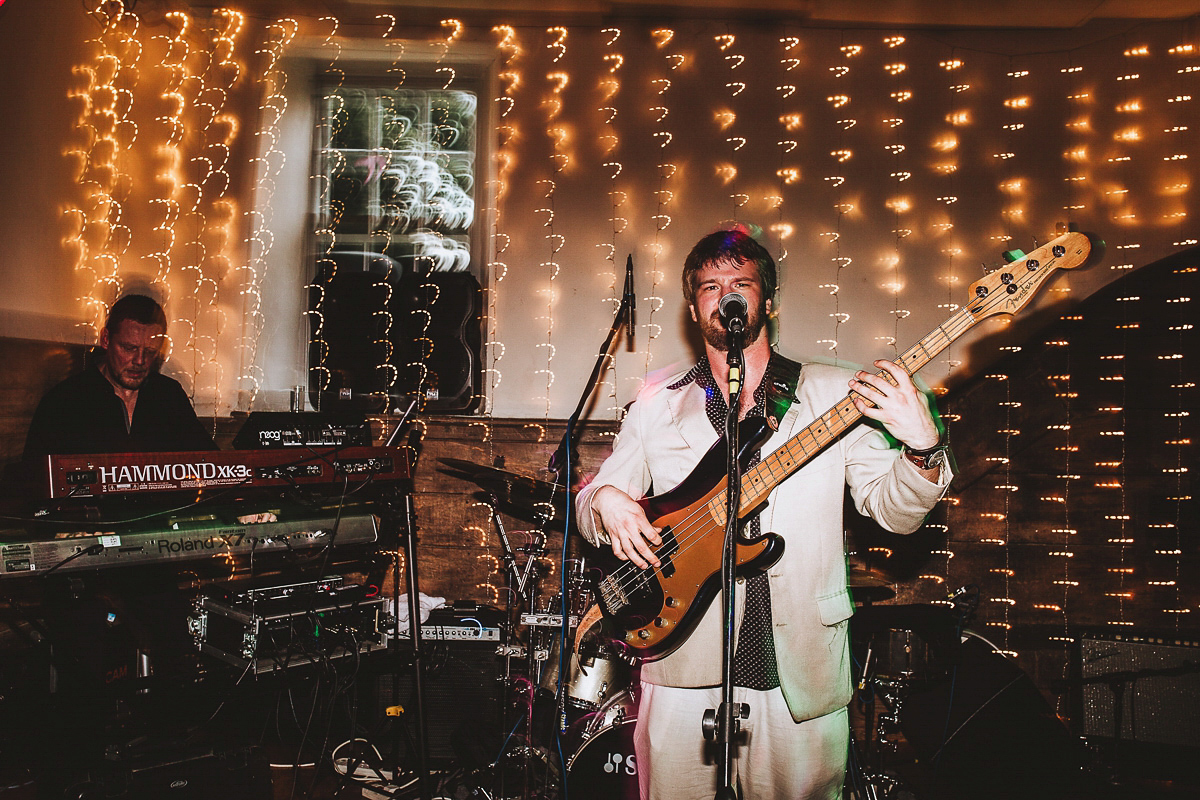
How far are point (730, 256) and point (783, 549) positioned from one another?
37.2 inches

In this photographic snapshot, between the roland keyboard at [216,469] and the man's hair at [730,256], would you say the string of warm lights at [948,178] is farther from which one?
the roland keyboard at [216,469]

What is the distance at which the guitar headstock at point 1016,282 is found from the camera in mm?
1829

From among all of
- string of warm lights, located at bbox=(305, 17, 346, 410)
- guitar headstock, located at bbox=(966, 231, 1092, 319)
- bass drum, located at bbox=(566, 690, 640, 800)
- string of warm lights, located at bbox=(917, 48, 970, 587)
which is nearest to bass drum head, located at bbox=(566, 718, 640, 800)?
bass drum, located at bbox=(566, 690, 640, 800)

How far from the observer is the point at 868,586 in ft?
9.78

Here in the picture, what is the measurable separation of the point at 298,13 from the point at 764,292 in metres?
4.14

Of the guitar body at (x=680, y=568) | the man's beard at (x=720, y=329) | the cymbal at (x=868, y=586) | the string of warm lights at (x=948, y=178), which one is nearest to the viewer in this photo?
the guitar body at (x=680, y=568)

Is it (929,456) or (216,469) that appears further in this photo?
(216,469)

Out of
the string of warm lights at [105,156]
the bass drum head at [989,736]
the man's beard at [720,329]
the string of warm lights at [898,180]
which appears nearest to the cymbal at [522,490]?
the man's beard at [720,329]

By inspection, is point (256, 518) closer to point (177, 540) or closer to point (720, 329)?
point (177, 540)

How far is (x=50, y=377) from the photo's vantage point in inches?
144

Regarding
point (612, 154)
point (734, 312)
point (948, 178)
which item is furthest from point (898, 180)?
point (734, 312)

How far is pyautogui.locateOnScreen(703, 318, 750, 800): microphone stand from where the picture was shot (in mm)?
1399

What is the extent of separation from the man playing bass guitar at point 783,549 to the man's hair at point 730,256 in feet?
0.03

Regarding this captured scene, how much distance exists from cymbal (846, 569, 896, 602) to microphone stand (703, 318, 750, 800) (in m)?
1.04
